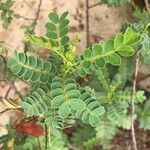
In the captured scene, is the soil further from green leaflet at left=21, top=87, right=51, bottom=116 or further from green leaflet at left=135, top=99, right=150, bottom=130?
green leaflet at left=21, top=87, right=51, bottom=116

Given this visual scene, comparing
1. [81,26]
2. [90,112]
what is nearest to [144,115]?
[81,26]

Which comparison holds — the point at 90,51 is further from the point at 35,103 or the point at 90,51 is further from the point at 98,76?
the point at 98,76

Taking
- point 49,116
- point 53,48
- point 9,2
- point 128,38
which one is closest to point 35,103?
point 49,116

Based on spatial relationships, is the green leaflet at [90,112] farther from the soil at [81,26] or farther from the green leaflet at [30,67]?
the soil at [81,26]

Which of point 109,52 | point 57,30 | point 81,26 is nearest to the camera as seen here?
point 109,52

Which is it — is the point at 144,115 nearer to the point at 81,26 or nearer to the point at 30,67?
the point at 81,26

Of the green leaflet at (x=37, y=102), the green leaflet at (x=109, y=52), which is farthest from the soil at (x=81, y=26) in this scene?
the green leaflet at (x=109, y=52)

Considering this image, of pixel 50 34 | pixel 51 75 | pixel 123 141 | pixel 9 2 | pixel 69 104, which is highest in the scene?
pixel 9 2
